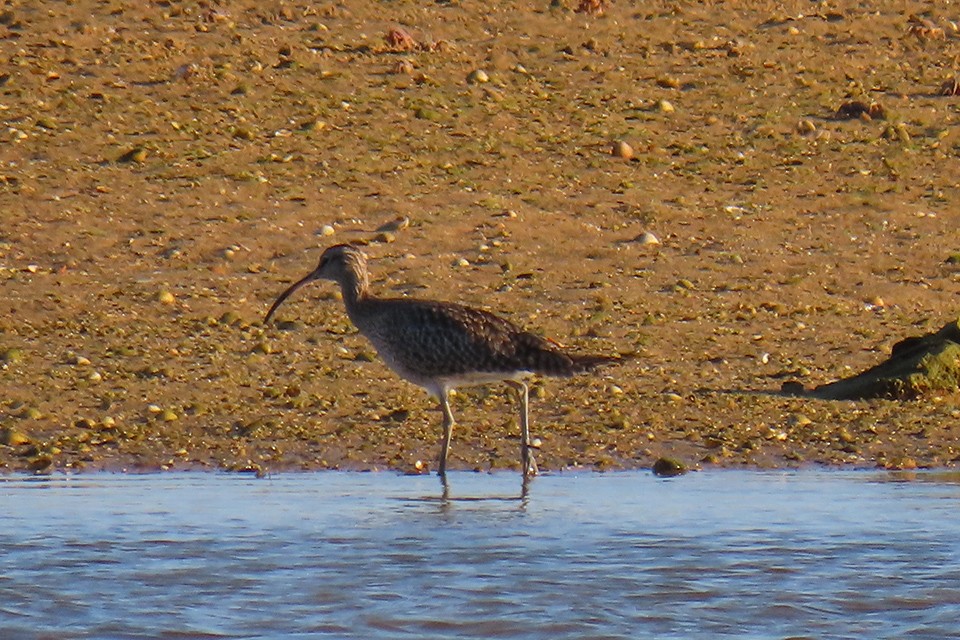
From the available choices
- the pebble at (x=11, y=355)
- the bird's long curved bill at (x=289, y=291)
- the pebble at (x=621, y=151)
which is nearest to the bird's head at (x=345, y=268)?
the bird's long curved bill at (x=289, y=291)

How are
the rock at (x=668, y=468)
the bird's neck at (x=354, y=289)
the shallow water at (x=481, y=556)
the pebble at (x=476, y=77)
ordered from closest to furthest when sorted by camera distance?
the shallow water at (x=481, y=556) < the rock at (x=668, y=468) < the bird's neck at (x=354, y=289) < the pebble at (x=476, y=77)

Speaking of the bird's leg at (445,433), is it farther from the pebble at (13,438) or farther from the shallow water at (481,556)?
the pebble at (13,438)

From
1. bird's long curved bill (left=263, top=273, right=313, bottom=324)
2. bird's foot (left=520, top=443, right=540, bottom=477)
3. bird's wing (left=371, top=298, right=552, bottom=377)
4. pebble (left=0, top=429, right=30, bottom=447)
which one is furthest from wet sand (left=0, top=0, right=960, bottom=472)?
bird's wing (left=371, top=298, right=552, bottom=377)

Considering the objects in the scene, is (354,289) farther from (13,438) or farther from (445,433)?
(13,438)

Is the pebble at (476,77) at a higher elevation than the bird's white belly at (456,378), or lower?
higher

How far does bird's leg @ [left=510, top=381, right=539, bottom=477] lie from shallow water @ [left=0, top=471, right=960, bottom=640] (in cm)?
13

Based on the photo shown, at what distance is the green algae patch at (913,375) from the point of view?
10883mm

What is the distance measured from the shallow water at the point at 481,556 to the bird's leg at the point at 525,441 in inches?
5.2

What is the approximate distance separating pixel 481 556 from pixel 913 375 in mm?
3798

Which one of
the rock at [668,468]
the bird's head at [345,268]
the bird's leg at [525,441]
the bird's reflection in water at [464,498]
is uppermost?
the bird's head at [345,268]

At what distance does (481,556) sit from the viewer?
811 centimetres

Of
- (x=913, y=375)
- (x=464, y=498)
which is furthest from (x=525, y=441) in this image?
(x=913, y=375)

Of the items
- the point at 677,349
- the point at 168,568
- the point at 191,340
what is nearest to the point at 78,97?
the point at 191,340

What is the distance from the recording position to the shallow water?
280 inches
